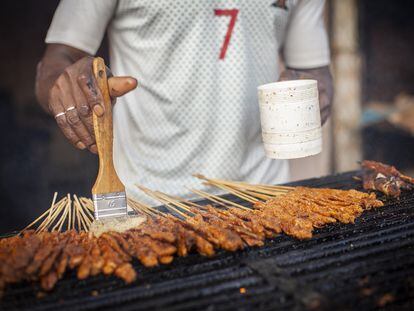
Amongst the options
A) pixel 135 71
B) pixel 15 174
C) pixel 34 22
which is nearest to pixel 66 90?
pixel 135 71

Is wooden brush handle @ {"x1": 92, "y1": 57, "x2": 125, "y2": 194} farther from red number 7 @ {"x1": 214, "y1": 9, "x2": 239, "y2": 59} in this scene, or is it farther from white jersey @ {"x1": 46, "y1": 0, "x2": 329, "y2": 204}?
red number 7 @ {"x1": 214, "y1": 9, "x2": 239, "y2": 59}

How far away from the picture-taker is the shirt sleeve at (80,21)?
3719 mm

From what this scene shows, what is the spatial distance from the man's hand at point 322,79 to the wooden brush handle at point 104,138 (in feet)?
5.21

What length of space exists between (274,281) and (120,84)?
1399mm

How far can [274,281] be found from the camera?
7.50ft

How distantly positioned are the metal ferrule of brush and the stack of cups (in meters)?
1.06

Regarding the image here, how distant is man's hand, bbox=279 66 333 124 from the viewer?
3949 mm

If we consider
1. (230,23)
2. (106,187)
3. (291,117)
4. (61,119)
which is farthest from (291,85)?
(61,119)

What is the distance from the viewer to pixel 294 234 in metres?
2.76

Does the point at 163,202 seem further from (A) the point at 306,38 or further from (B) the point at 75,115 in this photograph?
(A) the point at 306,38

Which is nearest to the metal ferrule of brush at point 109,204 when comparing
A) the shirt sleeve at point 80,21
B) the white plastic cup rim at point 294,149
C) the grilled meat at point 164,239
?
the grilled meat at point 164,239

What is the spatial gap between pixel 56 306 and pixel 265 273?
976mm

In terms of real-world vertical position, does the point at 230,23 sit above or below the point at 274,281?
above

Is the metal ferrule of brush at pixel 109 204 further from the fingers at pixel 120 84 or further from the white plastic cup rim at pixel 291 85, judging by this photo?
the white plastic cup rim at pixel 291 85
